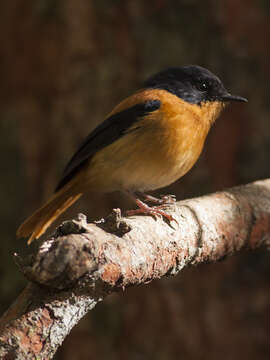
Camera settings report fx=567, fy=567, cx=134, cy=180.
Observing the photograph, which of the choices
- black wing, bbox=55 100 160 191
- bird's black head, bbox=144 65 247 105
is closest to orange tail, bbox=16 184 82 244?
black wing, bbox=55 100 160 191

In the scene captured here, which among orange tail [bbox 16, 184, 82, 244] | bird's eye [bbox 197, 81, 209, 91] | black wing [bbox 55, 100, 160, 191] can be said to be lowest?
orange tail [bbox 16, 184, 82, 244]

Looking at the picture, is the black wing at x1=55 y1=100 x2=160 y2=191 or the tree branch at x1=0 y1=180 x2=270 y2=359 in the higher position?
the black wing at x1=55 y1=100 x2=160 y2=191

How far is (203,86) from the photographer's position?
4492mm

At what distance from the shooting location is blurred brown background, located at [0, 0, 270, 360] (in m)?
5.16

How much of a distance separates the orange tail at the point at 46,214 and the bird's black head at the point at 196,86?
114 centimetres

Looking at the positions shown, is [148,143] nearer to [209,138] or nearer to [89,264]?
[209,138]

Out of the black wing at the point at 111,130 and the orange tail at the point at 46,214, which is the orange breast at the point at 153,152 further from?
the orange tail at the point at 46,214

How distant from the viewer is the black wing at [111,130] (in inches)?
165

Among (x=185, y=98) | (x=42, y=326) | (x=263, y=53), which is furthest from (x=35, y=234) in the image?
(x=263, y=53)

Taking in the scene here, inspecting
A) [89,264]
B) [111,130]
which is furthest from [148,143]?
[89,264]

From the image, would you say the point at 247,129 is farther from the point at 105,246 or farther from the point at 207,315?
the point at 105,246

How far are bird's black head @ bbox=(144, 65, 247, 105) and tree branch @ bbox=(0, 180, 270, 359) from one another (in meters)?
1.43

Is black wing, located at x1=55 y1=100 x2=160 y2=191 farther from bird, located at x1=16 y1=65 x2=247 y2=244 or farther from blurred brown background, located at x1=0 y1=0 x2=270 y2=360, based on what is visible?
blurred brown background, located at x1=0 y1=0 x2=270 y2=360

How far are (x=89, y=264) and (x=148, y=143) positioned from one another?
78.6 inches
